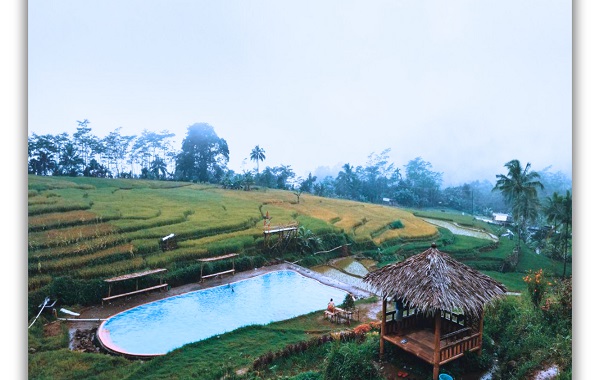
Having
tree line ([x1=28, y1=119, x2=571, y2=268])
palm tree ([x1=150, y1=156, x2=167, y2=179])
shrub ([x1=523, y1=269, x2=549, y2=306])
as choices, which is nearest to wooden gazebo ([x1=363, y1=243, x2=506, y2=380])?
shrub ([x1=523, y1=269, x2=549, y2=306])

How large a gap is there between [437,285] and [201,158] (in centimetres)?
2064

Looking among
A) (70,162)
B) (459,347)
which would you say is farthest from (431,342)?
(70,162)

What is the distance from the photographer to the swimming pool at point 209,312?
9.39 m

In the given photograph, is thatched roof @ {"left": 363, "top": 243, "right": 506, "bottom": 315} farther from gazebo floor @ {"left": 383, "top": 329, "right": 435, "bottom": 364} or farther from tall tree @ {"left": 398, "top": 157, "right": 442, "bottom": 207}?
tall tree @ {"left": 398, "top": 157, "right": 442, "bottom": 207}

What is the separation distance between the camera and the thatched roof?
255 inches

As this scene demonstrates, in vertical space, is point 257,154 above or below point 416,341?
above

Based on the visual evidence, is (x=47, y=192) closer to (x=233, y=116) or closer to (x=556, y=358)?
(x=233, y=116)

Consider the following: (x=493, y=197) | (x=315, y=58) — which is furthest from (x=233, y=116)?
(x=493, y=197)

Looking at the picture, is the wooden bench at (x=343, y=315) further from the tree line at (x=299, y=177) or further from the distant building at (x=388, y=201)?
the distant building at (x=388, y=201)

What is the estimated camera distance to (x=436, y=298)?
6.36 meters

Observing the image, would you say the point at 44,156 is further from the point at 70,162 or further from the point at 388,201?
the point at 388,201

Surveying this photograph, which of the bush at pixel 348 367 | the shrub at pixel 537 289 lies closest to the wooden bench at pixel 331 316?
the bush at pixel 348 367

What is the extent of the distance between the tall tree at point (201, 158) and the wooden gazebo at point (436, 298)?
55.4ft
